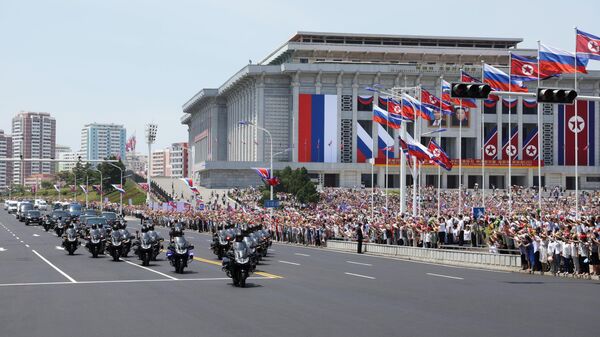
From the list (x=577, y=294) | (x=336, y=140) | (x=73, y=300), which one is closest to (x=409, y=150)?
(x=577, y=294)

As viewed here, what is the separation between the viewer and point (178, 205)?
282 feet

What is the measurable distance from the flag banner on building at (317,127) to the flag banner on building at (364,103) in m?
3.51

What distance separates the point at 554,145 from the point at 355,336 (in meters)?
114

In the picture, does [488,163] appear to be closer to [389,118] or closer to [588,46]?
[389,118]

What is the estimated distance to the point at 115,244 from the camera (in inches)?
1380

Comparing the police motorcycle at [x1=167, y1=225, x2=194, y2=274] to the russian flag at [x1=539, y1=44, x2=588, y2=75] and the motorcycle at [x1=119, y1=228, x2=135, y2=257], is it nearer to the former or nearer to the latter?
the motorcycle at [x1=119, y1=228, x2=135, y2=257]

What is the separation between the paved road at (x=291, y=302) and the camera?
15.4 metres

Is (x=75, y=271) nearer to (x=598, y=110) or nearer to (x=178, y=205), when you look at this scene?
(x=178, y=205)

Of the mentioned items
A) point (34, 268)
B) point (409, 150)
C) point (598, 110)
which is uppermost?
point (598, 110)

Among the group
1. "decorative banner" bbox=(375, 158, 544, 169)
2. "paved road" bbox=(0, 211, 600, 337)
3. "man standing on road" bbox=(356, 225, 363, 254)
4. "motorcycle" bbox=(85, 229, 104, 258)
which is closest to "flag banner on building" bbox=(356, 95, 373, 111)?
"decorative banner" bbox=(375, 158, 544, 169)

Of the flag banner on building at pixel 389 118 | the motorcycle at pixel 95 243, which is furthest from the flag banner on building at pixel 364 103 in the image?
the motorcycle at pixel 95 243

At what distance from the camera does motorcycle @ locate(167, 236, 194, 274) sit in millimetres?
28172

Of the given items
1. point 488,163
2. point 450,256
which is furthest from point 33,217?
point 488,163

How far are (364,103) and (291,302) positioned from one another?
323 ft
